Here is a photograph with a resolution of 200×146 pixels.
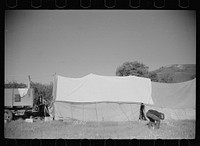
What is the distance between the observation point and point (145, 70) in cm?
407

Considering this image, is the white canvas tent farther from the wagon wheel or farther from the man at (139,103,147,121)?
the wagon wheel

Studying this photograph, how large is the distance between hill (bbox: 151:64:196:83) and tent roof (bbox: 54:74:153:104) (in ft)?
0.68

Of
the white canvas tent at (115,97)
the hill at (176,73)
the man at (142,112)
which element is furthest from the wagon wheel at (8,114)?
the hill at (176,73)

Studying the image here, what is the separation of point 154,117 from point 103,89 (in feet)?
2.49

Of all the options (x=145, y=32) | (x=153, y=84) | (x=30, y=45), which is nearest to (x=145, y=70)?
(x=153, y=84)

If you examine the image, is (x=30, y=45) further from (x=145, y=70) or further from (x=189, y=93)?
(x=189, y=93)

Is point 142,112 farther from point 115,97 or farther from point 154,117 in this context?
point 115,97

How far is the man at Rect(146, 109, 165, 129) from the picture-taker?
4.08 meters

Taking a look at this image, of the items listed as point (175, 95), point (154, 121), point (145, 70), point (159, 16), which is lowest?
point (154, 121)

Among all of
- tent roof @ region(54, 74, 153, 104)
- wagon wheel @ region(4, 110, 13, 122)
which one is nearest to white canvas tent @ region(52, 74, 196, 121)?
tent roof @ region(54, 74, 153, 104)

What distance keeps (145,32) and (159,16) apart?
0.27 m

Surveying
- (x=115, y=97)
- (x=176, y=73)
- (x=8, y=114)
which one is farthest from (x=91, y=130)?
(x=176, y=73)

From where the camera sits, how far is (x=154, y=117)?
4094mm

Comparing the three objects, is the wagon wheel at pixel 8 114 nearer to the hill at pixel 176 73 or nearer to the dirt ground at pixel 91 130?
the dirt ground at pixel 91 130
